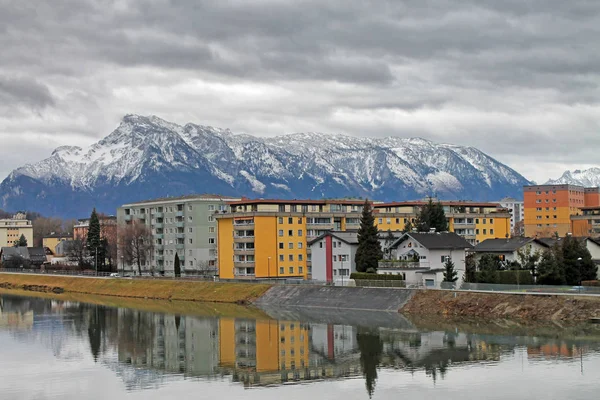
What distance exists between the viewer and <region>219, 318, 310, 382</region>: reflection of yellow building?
206 ft

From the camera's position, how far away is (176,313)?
101m

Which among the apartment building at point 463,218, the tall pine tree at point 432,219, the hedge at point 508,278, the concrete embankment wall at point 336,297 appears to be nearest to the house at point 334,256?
the concrete embankment wall at point 336,297

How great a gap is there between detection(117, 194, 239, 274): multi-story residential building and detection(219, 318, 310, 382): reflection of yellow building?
210ft

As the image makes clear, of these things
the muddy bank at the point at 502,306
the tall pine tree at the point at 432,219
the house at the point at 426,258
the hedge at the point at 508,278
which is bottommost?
the muddy bank at the point at 502,306

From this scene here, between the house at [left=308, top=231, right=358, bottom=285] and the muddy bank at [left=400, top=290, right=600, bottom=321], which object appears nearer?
the muddy bank at [left=400, top=290, right=600, bottom=321]

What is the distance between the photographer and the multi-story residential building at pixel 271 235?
130125 millimetres

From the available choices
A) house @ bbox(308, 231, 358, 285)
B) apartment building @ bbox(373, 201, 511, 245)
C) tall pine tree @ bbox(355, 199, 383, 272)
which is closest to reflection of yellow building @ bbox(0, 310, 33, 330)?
house @ bbox(308, 231, 358, 285)

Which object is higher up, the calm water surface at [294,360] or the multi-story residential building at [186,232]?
the multi-story residential building at [186,232]

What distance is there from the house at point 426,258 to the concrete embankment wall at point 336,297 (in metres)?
4.54

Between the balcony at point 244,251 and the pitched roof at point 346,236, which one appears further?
the balcony at point 244,251

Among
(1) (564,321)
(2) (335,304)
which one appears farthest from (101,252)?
(1) (564,321)

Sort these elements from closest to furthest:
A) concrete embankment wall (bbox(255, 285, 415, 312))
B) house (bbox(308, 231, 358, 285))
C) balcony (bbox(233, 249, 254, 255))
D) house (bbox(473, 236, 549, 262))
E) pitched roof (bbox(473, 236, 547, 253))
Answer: concrete embankment wall (bbox(255, 285, 415, 312)), house (bbox(473, 236, 549, 262)), pitched roof (bbox(473, 236, 547, 253)), house (bbox(308, 231, 358, 285)), balcony (bbox(233, 249, 254, 255))

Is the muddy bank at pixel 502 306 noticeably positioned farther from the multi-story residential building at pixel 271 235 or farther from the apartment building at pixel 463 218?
the apartment building at pixel 463 218

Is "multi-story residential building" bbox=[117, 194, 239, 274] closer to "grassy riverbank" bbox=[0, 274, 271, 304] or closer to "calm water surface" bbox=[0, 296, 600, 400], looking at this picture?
"grassy riverbank" bbox=[0, 274, 271, 304]
